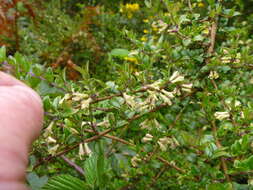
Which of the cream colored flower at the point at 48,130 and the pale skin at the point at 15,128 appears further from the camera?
the cream colored flower at the point at 48,130

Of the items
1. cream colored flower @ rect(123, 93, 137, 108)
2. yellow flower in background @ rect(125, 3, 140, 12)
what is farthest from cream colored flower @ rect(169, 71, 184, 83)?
yellow flower in background @ rect(125, 3, 140, 12)

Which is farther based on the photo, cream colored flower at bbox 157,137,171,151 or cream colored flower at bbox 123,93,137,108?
cream colored flower at bbox 157,137,171,151

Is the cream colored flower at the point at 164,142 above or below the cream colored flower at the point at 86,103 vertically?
below

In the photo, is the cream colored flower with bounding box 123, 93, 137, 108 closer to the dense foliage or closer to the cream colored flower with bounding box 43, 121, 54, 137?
the dense foliage

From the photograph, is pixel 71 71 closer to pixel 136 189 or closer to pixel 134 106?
pixel 136 189

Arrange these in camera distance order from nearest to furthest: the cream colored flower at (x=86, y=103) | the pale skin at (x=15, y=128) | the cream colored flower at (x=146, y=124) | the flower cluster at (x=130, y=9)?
the pale skin at (x=15, y=128) < the cream colored flower at (x=86, y=103) < the cream colored flower at (x=146, y=124) < the flower cluster at (x=130, y=9)

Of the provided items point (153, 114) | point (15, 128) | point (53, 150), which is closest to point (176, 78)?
point (153, 114)

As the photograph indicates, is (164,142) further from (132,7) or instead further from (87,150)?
(132,7)

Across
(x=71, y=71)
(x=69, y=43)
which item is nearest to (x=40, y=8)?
(x=69, y=43)

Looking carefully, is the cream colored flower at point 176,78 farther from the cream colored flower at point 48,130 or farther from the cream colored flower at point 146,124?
the cream colored flower at point 48,130

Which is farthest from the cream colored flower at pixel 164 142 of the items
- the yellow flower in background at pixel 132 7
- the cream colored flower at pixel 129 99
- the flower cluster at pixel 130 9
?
the yellow flower in background at pixel 132 7
